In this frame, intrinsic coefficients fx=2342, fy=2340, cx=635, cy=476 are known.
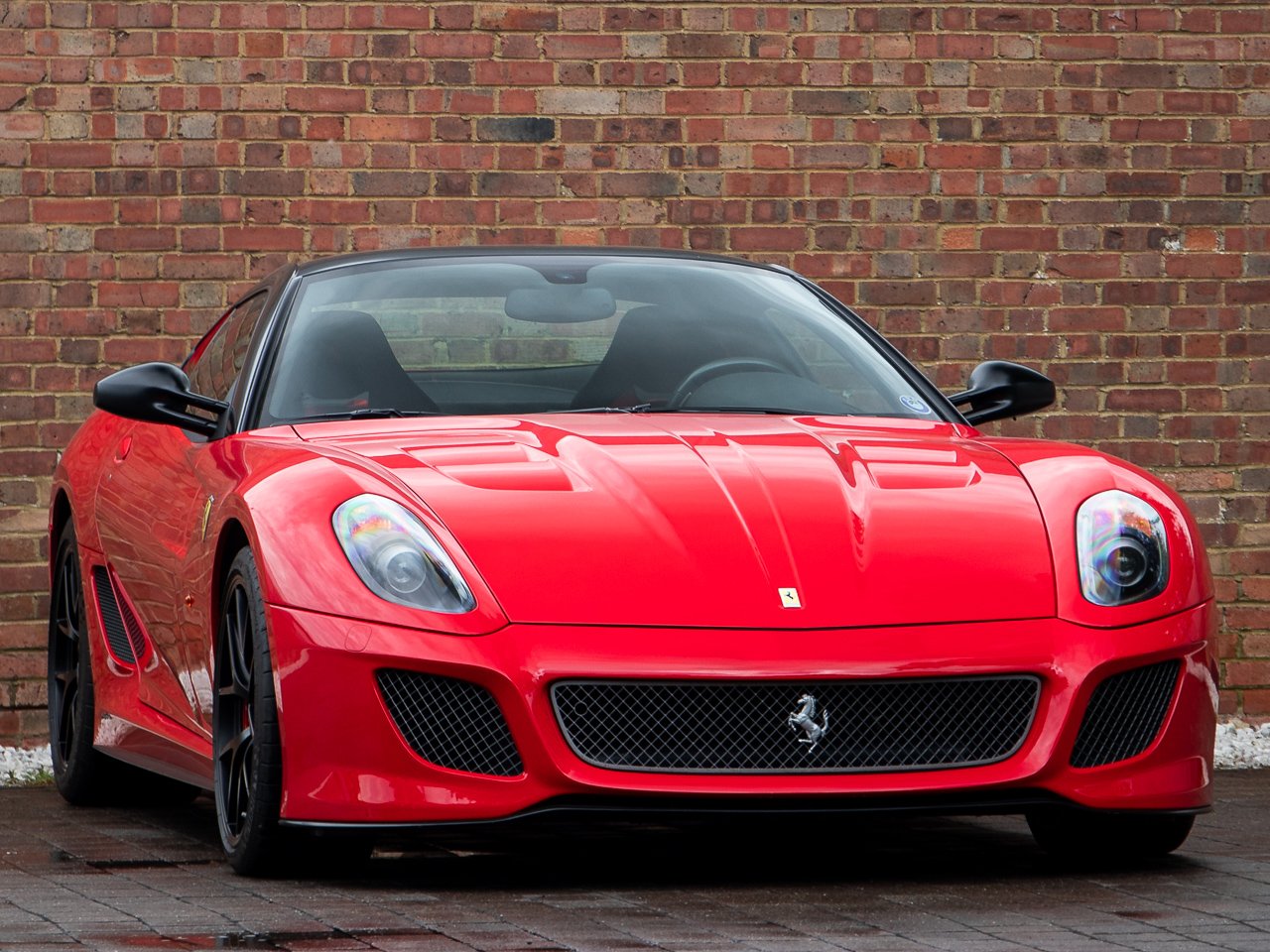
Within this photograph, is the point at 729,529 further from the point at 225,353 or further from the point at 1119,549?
the point at 225,353

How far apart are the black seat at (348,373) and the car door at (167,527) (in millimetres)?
273

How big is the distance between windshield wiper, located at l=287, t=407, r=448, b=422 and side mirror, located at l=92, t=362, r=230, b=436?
0.28m

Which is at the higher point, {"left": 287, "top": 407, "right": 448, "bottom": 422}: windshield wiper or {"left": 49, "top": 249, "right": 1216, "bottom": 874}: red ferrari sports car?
{"left": 287, "top": 407, "right": 448, "bottom": 422}: windshield wiper

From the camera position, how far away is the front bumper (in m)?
4.24

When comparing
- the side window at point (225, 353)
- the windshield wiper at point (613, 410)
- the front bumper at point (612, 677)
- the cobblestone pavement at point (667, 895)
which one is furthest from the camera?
the side window at point (225, 353)

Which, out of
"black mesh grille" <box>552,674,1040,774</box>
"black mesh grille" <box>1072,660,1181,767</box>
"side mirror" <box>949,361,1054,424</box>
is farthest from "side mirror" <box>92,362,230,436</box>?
"black mesh grille" <box>1072,660,1181,767</box>

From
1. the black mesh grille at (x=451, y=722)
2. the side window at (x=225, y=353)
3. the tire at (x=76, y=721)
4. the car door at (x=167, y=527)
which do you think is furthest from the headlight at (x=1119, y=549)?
the tire at (x=76, y=721)

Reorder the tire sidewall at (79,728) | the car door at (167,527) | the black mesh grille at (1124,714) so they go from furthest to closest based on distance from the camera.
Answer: the tire sidewall at (79,728) < the car door at (167,527) < the black mesh grille at (1124,714)

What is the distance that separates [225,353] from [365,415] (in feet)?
3.39

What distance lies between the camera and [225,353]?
6.24 metres

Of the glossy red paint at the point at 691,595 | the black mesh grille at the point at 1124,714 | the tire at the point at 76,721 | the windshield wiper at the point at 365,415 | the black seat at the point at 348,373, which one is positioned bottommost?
the tire at the point at 76,721

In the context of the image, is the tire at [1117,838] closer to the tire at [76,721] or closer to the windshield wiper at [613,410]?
the windshield wiper at [613,410]

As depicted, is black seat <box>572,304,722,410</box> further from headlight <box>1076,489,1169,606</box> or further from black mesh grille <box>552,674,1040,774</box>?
black mesh grille <box>552,674,1040,774</box>

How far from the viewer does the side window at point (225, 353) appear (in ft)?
19.5
